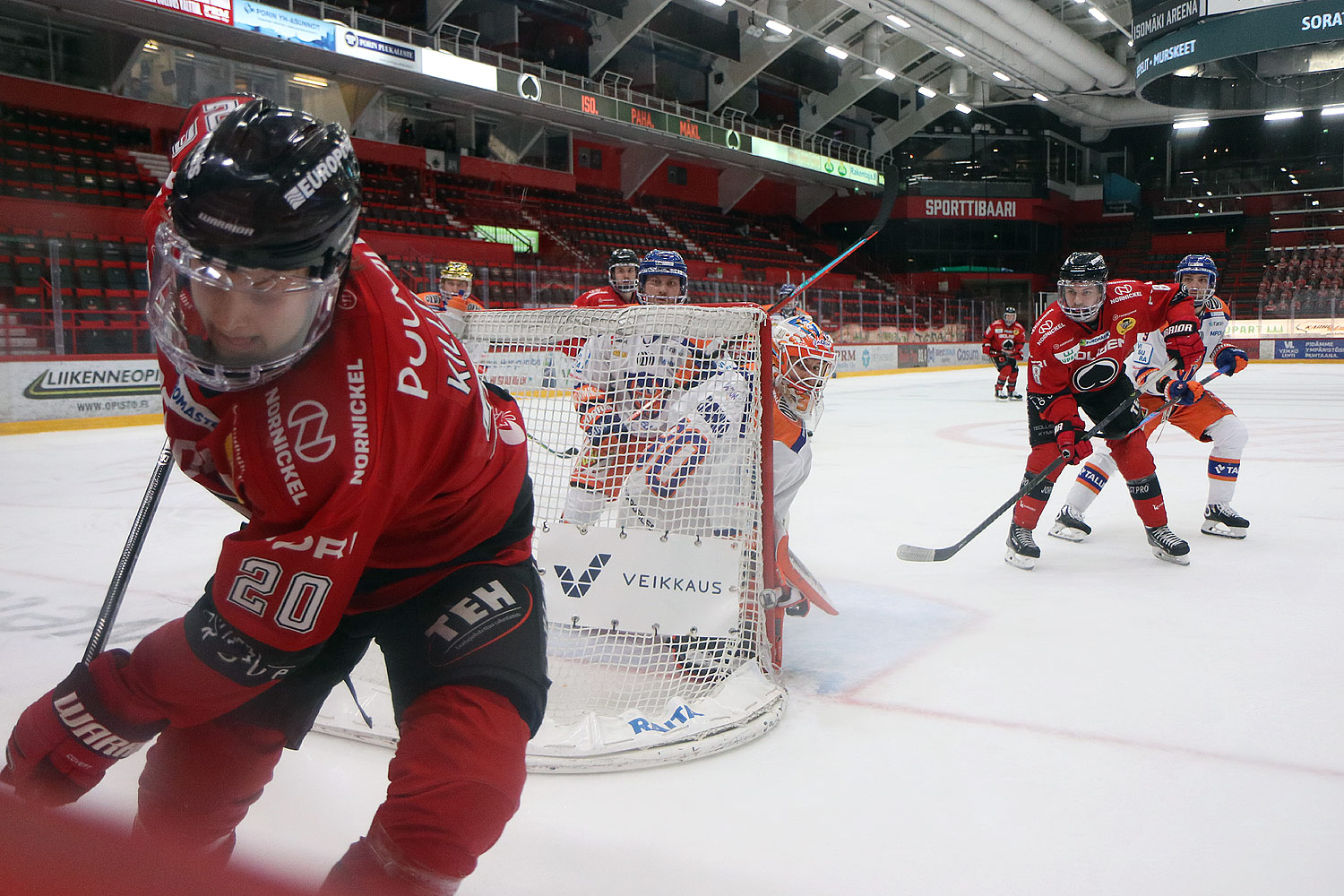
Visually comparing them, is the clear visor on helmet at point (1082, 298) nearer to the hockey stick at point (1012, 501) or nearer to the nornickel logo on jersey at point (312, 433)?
the hockey stick at point (1012, 501)

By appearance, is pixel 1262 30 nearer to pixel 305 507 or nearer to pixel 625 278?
pixel 625 278

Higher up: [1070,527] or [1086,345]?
[1086,345]

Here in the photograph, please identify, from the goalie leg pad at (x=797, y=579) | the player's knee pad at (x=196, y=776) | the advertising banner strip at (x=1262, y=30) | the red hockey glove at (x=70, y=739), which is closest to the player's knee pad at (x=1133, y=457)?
the goalie leg pad at (x=797, y=579)

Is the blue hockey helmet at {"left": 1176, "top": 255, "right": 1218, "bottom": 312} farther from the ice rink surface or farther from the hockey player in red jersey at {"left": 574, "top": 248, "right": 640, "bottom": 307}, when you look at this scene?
the hockey player in red jersey at {"left": 574, "top": 248, "right": 640, "bottom": 307}

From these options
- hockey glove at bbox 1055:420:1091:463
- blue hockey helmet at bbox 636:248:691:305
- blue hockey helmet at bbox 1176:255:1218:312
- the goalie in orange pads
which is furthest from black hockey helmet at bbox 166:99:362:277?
blue hockey helmet at bbox 1176:255:1218:312

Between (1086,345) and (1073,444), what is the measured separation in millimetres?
405

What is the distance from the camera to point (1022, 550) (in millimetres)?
3686

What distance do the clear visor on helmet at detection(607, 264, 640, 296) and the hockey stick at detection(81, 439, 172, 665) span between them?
299cm

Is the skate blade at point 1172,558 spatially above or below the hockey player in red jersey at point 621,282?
below

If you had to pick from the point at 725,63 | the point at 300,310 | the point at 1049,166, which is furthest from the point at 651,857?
the point at 1049,166

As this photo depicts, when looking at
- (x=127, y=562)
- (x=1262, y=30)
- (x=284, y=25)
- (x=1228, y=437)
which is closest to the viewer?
(x=127, y=562)

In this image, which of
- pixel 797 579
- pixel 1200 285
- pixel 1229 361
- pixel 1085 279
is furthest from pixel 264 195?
pixel 1200 285

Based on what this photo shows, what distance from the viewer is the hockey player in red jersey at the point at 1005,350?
37.2 feet

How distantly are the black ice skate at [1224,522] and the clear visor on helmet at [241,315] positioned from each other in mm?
4139
